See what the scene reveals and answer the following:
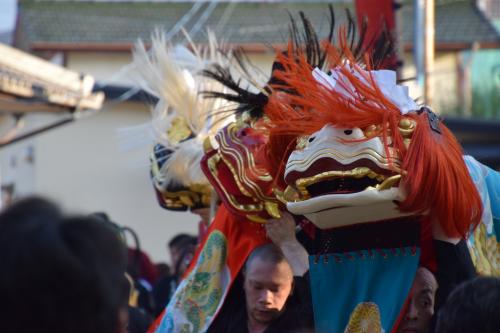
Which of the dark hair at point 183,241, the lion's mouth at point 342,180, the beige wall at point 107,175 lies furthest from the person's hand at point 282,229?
the beige wall at point 107,175

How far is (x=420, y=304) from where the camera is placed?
3.37 m

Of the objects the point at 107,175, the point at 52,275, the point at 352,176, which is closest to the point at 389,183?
the point at 352,176

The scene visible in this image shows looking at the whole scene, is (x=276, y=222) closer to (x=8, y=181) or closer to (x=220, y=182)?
(x=220, y=182)

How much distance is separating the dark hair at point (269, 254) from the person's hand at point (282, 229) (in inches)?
1.6

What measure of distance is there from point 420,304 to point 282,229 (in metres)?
0.76

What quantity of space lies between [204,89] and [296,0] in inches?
472

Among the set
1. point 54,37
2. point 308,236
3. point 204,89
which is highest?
point 204,89

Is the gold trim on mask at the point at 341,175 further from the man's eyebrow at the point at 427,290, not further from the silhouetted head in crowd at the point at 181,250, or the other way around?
the silhouetted head in crowd at the point at 181,250

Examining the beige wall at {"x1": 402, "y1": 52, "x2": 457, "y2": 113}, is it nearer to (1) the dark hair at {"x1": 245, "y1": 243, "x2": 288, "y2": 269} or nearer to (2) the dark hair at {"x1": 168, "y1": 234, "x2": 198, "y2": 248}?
(2) the dark hair at {"x1": 168, "y1": 234, "x2": 198, "y2": 248}

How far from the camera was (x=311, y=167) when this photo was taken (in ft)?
10.6

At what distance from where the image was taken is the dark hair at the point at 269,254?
4.04m

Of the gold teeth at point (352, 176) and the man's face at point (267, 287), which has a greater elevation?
the gold teeth at point (352, 176)

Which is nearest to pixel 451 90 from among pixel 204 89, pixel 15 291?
pixel 204 89

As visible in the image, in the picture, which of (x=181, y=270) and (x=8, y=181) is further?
(x=8, y=181)
